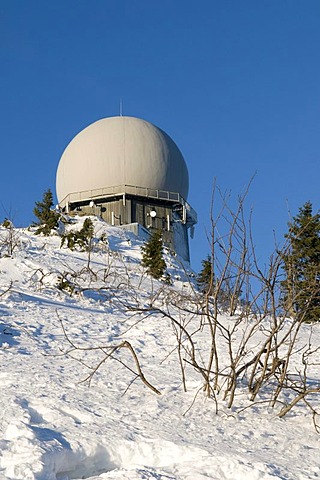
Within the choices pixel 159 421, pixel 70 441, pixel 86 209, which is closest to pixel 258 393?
pixel 159 421

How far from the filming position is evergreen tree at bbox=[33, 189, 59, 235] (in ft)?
60.8

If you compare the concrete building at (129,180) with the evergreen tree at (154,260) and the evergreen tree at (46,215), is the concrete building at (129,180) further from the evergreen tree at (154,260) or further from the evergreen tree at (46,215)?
the evergreen tree at (154,260)

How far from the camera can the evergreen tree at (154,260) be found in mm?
15120

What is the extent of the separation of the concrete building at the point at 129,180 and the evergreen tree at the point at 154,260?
13.3 m

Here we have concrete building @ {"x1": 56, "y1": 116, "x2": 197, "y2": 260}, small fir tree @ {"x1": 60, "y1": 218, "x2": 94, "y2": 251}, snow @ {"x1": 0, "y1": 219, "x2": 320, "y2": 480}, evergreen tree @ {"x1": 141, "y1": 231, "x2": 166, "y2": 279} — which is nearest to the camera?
snow @ {"x1": 0, "y1": 219, "x2": 320, "y2": 480}

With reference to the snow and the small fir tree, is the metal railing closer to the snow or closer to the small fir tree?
the small fir tree

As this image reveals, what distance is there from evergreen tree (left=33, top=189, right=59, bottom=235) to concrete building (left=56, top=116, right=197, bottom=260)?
10.1m

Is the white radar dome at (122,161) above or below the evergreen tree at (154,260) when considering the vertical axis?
above

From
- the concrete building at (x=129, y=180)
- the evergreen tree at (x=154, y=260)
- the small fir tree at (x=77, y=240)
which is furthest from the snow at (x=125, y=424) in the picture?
the concrete building at (x=129, y=180)

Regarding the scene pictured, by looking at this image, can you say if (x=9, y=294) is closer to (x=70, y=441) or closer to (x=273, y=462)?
(x=70, y=441)

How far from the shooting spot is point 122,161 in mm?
31188

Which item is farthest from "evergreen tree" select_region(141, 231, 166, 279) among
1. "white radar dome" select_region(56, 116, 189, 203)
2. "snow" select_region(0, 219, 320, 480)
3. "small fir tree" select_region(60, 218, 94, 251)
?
"white radar dome" select_region(56, 116, 189, 203)

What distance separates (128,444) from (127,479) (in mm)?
540

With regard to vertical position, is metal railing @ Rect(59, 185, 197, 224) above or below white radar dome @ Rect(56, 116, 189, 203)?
below
